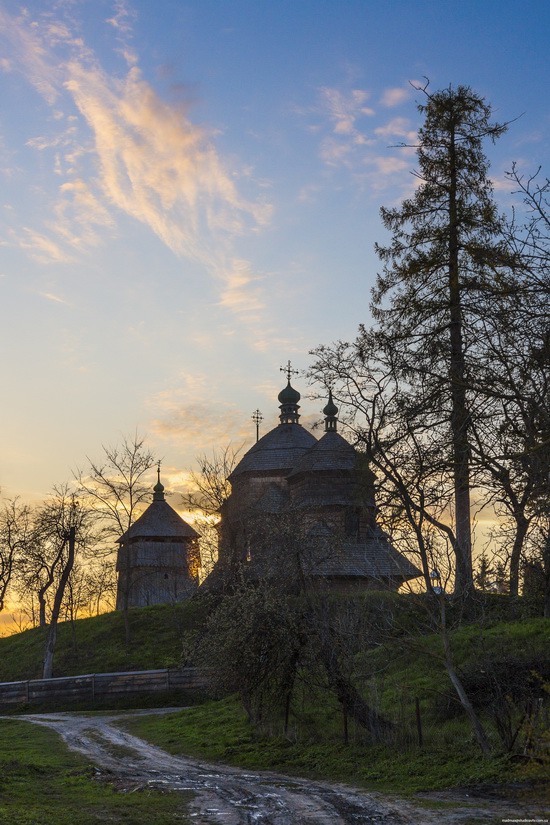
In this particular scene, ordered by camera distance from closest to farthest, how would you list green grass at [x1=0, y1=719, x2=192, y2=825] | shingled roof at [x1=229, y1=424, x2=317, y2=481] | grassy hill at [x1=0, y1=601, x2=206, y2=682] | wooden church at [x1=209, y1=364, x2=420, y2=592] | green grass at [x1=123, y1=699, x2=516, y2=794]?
green grass at [x1=0, y1=719, x2=192, y2=825] < green grass at [x1=123, y1=699, x2=516, y2=794] < wooden church at [x1=209, y1=364, x2=420, y2=592] < grassy hill at [x1=0, y1=601, x2=206, y2=682] < shingled roof at [x1=229, y1=424, x2=317, y2=481]

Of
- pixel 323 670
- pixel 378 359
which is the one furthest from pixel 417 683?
pixel 378 359

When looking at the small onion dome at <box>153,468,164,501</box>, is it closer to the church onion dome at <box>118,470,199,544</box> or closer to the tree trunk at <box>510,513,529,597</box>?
the church onion dome at <box>118,470,199,544</box>

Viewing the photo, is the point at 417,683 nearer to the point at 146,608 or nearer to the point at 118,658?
the point at 118,658

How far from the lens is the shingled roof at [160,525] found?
6506 centimetres

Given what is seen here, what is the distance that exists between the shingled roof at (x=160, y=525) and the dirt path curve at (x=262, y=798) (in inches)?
1752

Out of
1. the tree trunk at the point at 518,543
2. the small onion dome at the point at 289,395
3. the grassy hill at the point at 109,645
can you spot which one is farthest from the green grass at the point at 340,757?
the small onion dome at the point at 289,395

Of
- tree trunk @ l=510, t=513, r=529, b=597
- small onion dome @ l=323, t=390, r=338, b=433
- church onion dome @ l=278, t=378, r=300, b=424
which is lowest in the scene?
tree trunk @ l=510, t=513, r=529, b=597

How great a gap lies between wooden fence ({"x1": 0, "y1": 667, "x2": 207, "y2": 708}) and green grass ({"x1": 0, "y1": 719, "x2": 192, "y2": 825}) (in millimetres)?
14759

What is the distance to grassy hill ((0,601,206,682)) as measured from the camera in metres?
41.1

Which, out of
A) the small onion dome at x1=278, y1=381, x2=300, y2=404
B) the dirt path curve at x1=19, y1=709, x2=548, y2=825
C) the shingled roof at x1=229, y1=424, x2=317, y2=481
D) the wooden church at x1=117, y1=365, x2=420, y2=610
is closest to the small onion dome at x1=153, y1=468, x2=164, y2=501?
the wooden church at x1=117, y1=365, x2=420, y2=610

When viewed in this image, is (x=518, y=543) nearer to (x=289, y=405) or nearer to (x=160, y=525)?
(x=289, y=405)

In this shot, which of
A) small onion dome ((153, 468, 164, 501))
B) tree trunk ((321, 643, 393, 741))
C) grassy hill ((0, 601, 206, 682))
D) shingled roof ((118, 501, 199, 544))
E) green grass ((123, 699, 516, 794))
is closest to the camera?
green grass ((123, 699, 516, 794))

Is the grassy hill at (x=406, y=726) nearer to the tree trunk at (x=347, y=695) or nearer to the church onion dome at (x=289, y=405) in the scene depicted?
the tree trunk at (x=347, y=695)

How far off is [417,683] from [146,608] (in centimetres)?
3068
